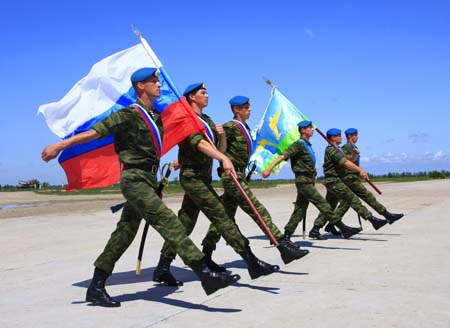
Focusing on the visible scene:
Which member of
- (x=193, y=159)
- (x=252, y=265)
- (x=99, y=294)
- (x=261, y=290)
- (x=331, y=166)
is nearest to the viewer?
(x=99, y=294)

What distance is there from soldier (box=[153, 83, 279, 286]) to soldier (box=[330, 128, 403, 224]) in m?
4.65

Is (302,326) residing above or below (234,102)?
below

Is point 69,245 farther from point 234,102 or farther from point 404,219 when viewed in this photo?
point 404,219

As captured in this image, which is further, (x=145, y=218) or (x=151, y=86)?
(x=151, y=86)

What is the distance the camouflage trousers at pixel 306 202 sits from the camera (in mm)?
9297

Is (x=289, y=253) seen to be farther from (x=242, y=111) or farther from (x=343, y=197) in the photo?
(x=343, y=197)

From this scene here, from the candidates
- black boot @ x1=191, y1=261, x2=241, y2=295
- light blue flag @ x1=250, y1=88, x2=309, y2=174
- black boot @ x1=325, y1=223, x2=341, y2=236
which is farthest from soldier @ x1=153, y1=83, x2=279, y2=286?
black boot @ x1=325, y1=223, x2=341, y2=236

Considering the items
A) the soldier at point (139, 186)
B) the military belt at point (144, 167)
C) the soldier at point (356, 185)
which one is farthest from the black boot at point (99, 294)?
the soldier at point (356, 185)

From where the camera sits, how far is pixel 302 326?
4.36m

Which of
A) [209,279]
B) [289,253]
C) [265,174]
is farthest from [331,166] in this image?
[209,279]

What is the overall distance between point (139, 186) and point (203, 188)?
3.17 feet

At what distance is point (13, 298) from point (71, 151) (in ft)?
5.26

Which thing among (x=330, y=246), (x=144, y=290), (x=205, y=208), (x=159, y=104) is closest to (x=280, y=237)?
(x=205, y=208)

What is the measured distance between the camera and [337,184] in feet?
34.9
